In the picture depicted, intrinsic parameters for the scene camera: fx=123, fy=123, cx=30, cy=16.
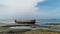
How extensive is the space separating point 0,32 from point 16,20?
0.49 metres

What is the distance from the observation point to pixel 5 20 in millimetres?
3062

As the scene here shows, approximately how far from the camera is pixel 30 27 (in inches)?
125

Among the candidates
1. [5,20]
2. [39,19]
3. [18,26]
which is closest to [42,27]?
[39,19]

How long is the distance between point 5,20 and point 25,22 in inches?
20.5

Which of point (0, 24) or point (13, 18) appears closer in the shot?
point (13, 18)

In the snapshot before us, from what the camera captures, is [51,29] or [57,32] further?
[51,29]

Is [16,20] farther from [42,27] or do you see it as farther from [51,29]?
[51,29]

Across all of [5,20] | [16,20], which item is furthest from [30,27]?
[5,20]

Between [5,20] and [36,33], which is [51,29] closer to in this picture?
[36,33]

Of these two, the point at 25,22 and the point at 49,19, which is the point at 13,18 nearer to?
the point at 25,22

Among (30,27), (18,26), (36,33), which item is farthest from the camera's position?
(18,26)

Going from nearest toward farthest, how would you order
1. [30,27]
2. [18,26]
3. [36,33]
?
[36,33] → [30,27] → [18,26]

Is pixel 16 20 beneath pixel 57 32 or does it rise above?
above

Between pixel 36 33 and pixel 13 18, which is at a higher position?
pixel 13 18
